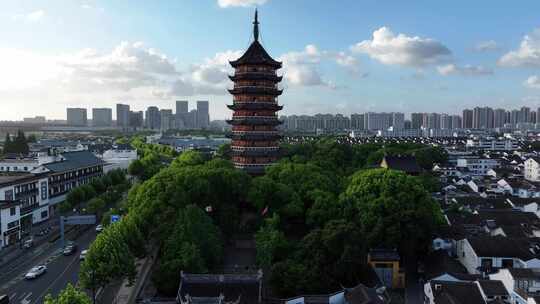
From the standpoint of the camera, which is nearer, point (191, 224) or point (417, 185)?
point (191, 224)

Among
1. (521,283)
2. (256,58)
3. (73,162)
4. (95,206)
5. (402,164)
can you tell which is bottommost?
(521,283)

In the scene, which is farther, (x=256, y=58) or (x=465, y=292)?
(x=256, y=58)

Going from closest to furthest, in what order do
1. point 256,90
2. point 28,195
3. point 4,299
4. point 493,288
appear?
point 4,299, point 493,288, point 28,195, point 256,90

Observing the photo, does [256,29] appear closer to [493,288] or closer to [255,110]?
[255,110]

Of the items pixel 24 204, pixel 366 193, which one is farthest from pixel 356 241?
pixel 24 204

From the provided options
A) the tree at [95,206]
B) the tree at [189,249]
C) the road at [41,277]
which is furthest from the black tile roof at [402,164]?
the road at [41,277]

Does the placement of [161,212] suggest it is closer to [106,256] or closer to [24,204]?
Result: [106,256]

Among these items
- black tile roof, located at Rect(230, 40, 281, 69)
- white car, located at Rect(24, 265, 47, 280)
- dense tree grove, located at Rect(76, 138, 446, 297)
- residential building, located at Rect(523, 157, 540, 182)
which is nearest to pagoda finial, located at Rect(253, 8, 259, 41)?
black tile roof, located at Rect(230, 40, 281, 69)

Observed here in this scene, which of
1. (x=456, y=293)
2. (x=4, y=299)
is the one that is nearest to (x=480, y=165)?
(x=456, y=293)
